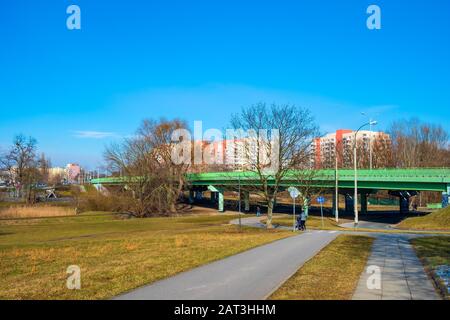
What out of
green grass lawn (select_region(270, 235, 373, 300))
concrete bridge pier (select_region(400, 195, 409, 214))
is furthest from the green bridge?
green grass lawn (select_region(270, 235, 373, 300))

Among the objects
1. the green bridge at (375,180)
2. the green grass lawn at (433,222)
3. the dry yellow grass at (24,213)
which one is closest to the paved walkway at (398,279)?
the green grass lawn at (433,222)

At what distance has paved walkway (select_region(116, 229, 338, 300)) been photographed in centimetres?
884

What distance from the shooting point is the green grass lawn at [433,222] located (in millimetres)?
34188

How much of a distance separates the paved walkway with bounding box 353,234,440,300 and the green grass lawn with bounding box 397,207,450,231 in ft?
65.4

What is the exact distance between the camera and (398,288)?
31.6 feet

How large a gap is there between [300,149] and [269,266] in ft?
72.9

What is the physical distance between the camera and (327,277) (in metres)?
10.8

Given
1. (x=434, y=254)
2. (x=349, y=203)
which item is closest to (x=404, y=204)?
(x=349, y=203)

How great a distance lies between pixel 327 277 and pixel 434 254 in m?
6.79

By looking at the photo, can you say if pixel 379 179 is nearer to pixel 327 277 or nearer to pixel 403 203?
pixel 403 203

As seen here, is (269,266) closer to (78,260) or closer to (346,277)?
(346,277)

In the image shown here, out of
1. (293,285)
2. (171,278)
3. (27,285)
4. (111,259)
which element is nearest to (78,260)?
(111,259)

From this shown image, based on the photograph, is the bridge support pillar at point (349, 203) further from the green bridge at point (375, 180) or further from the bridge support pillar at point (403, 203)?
the green bridge at point (375, 180)
